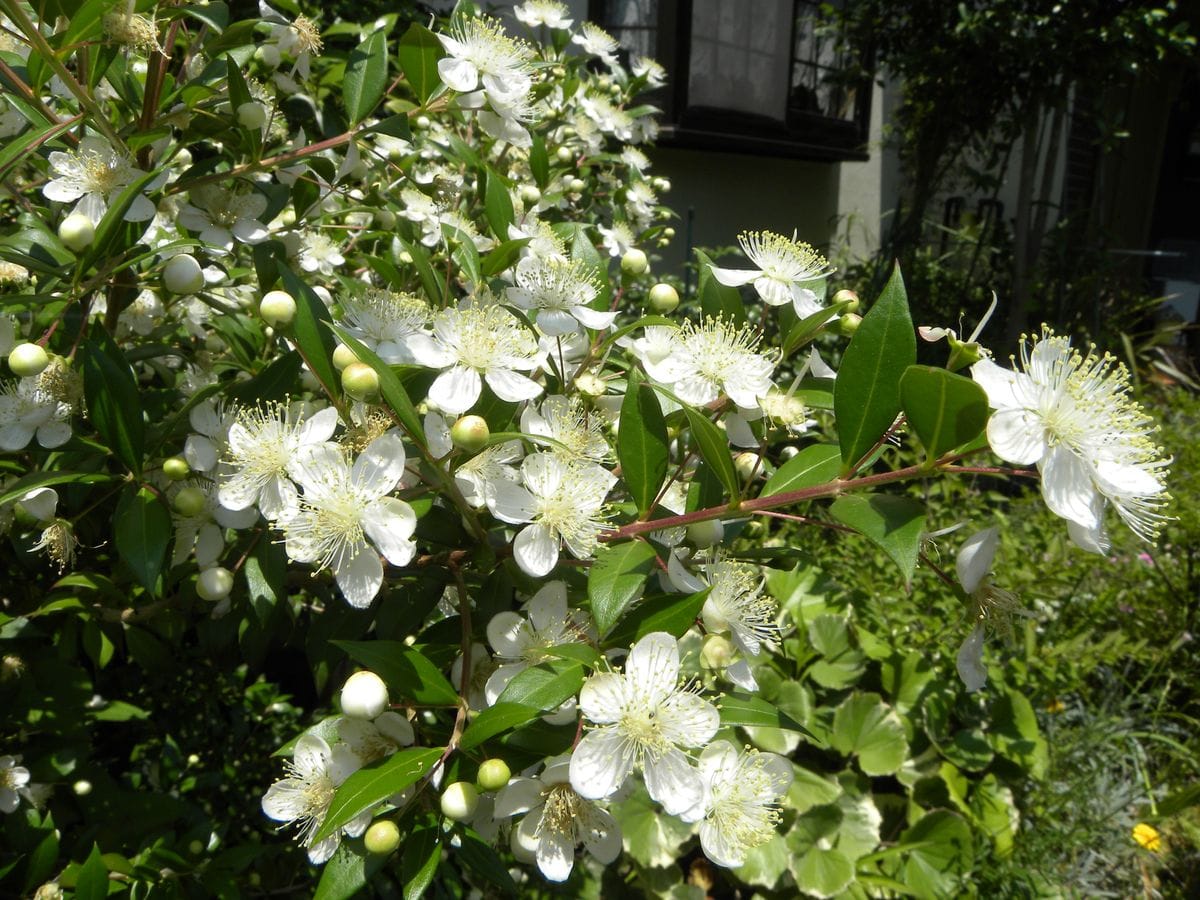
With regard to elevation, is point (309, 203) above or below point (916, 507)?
above

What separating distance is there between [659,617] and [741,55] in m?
5.07

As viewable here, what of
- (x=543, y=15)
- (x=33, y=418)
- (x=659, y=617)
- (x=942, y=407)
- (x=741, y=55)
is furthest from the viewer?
(x=741, y=55)

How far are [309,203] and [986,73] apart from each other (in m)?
4.46

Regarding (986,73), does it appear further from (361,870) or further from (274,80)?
(361,870)

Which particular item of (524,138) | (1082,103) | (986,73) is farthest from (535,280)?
(1082,103)

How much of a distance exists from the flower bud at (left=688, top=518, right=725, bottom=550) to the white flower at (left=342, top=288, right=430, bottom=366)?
0.39 metres

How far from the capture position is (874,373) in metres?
0.79

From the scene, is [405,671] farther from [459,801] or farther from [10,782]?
[10,782]

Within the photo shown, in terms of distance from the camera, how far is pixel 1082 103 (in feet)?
21.1

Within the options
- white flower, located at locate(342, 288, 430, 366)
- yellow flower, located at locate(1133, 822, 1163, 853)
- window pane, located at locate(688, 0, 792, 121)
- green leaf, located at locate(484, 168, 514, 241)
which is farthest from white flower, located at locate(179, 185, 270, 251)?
window pane, located at locate(688, 0, 792, 121)

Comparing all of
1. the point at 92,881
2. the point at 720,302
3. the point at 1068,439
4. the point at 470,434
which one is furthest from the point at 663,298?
the point at 92,881

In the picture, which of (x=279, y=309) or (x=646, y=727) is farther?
(x=279, y=309)

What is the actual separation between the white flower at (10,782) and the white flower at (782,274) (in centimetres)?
129

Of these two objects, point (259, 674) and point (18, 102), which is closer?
point (18, 102)
